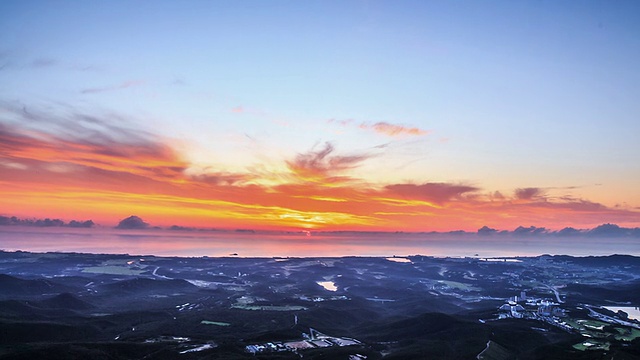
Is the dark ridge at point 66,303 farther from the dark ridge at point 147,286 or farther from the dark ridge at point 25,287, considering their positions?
the dark ridge at point 147,286

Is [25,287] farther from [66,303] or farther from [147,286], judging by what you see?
[147,286]

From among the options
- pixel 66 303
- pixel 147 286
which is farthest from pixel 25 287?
pixel 147 286

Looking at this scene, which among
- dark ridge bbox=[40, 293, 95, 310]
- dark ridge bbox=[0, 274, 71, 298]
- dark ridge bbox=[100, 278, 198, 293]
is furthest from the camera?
dark ridge bbox=[100, 278, 198, 293]

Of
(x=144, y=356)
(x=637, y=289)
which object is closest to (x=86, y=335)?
(x=144, y=356)

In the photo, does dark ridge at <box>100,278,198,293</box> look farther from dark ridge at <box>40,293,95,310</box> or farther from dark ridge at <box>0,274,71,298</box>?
→ dark ridge at <box>40,293,95,310</box>

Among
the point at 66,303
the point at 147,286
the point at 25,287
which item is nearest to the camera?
the point at 66,303

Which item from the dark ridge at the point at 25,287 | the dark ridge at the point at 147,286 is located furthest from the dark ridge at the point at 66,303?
the dark ridge at the point at 147,286

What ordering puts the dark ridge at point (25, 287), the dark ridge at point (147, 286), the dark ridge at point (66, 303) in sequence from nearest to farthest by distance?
1. the dark ridge at point (66, 303)
2. the dark ridge at point (25, 287)
3. the dark ridge at point (147, 286)

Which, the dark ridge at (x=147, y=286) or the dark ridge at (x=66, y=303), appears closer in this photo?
the dark ridge at (x=66, y=303)

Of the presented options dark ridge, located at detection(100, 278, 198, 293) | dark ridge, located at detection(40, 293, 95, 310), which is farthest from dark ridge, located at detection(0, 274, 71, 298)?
dark ridge, located at detection(40, 293, 95, 310)

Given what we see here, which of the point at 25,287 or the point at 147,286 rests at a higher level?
the point at 25,287

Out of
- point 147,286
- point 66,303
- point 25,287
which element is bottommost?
Answer: point 147,286

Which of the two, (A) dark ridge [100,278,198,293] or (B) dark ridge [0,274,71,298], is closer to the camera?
(B) dark ridge [0,274,71,298]
